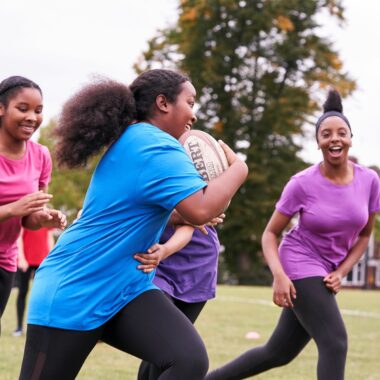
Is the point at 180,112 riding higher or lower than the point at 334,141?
higher

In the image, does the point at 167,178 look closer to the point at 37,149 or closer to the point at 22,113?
the point at 22,113

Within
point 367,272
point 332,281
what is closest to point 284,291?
point 332,281

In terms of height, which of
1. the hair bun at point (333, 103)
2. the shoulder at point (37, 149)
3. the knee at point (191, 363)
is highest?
the hair bun at point (333, 103)

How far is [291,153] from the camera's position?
Result: 4066 cm

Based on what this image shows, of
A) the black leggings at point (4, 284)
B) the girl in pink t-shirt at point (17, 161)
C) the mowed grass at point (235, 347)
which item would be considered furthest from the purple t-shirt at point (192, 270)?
the mowed grass at point (235, 347)

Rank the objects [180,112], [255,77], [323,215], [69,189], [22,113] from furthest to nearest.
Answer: [69,189], [255,77], [323,215], [22,113], [180,112]

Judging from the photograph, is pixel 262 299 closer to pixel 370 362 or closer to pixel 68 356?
pixel 370 362

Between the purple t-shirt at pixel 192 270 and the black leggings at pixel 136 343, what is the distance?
141 centimetres

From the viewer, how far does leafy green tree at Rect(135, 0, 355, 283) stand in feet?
129

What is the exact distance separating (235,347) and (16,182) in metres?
6.23

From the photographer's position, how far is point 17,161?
5891mm

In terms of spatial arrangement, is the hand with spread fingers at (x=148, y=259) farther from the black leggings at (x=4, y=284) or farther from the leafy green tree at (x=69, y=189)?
the leafy green tree at (x=69, y=189)

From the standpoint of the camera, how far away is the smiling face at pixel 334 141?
21.6 ft

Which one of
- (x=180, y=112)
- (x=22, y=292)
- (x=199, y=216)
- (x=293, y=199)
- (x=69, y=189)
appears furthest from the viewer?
(x=69, y=189)
